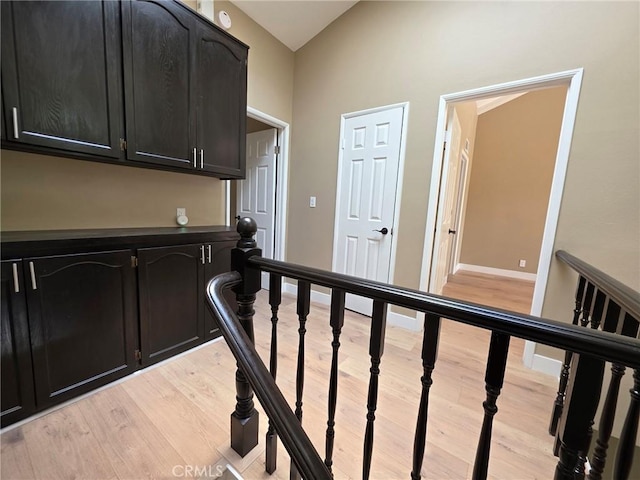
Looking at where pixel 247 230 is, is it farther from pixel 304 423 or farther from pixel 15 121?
pixel 15 121

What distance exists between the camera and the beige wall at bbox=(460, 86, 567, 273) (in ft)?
14.5

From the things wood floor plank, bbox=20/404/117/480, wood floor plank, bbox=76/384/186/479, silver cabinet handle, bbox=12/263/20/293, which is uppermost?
silver cabinet handle, bbox=12/263/20/293

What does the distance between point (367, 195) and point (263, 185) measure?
1.41 meters

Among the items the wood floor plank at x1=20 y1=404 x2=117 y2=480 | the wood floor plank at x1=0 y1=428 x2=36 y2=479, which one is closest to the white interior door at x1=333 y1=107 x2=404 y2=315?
the wood floor plank at x1=20 y1=404 x2=117 y2=480

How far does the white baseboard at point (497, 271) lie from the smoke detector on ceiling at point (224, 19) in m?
4.97

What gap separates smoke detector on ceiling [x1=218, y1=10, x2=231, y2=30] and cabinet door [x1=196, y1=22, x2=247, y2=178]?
0.38m

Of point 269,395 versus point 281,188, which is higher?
point 281,188

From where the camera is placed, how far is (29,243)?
1.26 metres

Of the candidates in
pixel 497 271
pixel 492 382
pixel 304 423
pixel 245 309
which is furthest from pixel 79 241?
pixel 497 271

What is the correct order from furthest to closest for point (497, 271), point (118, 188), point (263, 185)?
point (497, 271), point (263, 185), point (118, 188)

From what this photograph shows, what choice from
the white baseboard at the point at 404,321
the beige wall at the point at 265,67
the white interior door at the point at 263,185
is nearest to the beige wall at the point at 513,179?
the white baseboard at the point at 404,321

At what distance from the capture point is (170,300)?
6.04 feet

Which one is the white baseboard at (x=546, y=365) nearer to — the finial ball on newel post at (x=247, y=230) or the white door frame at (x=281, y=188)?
the finial ball on newel post at (x=247, y=230)

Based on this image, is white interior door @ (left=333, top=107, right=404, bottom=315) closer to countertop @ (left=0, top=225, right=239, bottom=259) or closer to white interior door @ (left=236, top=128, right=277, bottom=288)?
white interior door @ (left=236, top=128, right=277, bottom=288)
